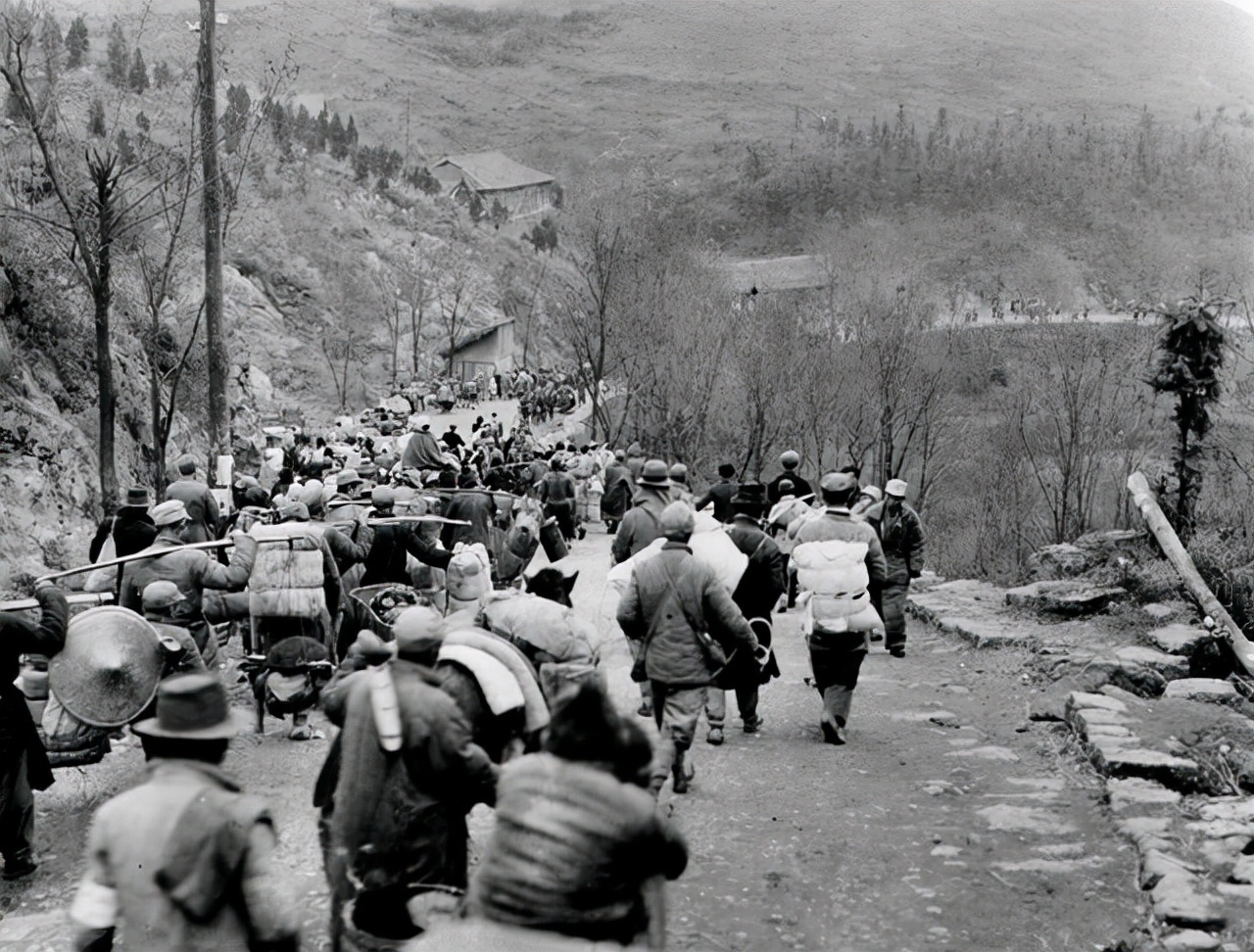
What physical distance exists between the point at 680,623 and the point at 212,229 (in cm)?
986

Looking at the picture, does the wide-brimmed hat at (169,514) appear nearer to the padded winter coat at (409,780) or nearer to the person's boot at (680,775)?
the person's boot at (680,775)

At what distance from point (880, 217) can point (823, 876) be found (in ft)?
413

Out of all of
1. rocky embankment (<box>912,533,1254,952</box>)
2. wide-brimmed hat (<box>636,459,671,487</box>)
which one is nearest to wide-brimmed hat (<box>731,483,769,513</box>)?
wide-brimmed hat (<box>636,459,671,487</box>)

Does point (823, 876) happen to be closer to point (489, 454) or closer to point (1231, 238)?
point (489, 454)

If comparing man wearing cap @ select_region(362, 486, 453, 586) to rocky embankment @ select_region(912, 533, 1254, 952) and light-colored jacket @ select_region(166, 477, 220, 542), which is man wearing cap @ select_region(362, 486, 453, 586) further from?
rocky embankment @ select_region(912, 533, 1254, 952)

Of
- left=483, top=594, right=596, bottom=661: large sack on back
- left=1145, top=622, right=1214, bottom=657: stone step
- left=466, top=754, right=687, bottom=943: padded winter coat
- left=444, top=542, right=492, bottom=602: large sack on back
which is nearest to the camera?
left=466, top=754, right=687, bottom=943: padded winter coat

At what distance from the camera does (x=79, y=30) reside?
3159 inches

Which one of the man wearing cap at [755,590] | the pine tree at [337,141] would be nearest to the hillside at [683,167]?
the pine tree at [337,141]

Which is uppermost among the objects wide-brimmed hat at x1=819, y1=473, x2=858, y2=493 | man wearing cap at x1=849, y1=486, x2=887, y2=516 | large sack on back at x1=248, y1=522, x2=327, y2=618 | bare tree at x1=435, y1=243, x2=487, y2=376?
wide-brimmed hat at x1=819, y1=473, x2=858, y2=493

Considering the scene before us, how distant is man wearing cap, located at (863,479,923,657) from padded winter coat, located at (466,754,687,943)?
29.5 ft

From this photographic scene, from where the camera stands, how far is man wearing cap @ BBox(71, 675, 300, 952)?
351cm

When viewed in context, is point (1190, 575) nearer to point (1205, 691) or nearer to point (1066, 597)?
point (1066, 597)

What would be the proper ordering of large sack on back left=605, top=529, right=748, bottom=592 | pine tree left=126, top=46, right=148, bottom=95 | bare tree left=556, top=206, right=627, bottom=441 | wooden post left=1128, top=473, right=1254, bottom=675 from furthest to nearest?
pine tree left=126, top=46, right=148, bottom=95 < bare tree left=556, top=206, right=627, bottom=441 < wooden post left=1128, top=473, right=1254, bottom=675 < large sack on back left=605, top=529, right=748, bottom=592

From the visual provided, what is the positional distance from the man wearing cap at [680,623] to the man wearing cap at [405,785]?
120 inches
